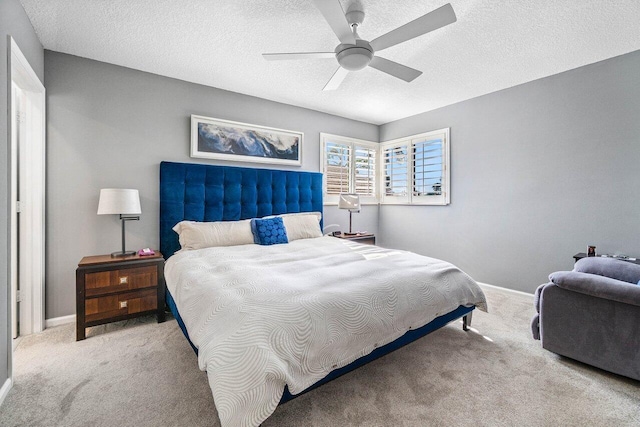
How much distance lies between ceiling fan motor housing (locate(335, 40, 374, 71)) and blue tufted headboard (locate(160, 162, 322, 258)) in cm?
202

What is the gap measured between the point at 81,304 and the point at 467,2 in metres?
4.04

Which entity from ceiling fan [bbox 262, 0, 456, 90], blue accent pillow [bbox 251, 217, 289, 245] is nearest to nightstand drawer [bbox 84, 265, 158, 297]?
blue accent pillow [bbox 251, 217, 289, 245]

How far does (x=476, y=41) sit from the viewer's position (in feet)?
8.46

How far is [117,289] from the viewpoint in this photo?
262 cm

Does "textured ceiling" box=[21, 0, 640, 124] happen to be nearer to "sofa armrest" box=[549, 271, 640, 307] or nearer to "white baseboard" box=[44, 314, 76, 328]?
"sofa armrest" box=[549, 271, 640, 307]

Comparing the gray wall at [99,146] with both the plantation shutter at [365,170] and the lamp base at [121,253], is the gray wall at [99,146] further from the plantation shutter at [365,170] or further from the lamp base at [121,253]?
the plantation shutter at [365,170]

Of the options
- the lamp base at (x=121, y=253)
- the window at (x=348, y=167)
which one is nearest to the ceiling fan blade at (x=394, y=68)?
the window at (x=348, y=167)

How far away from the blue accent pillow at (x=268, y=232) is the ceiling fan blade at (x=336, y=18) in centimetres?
208

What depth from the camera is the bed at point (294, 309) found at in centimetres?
121

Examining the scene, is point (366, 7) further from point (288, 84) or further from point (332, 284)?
point (332, 284)

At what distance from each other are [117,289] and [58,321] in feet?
2.62

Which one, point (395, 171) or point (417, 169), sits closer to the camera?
point (417, 169)

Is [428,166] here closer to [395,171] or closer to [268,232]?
[395,171]

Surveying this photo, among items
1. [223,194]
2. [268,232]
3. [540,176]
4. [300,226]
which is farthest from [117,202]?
[540,176]
